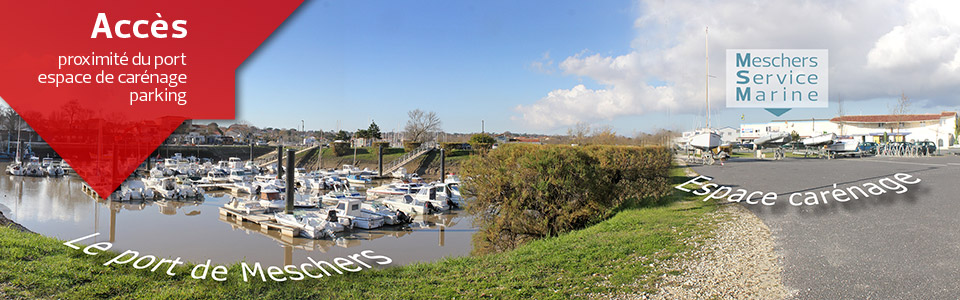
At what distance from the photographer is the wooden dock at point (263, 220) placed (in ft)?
55.1

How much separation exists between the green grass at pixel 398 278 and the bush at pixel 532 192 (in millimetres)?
2833

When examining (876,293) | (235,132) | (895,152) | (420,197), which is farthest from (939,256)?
(235,132)

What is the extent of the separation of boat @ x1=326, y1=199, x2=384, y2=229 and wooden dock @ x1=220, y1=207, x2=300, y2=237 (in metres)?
1.52

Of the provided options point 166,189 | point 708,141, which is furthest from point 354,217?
point 166,189

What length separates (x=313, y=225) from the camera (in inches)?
661

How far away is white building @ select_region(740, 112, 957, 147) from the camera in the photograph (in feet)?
147

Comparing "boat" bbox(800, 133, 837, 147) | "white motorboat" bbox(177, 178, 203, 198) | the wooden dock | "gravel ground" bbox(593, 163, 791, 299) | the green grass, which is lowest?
the wooden dock

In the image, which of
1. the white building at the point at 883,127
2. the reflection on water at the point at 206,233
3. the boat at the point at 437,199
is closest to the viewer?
the reflection on water at the point at 206,233

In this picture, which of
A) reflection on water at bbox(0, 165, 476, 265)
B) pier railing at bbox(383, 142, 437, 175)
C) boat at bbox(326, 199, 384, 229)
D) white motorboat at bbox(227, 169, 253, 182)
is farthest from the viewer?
pier railing at bbox(383, 142, 437, 175)

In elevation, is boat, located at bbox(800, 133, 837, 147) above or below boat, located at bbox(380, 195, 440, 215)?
above

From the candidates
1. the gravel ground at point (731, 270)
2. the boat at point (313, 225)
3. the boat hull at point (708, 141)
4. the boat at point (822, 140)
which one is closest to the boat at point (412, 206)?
the boat at point (313, 225)

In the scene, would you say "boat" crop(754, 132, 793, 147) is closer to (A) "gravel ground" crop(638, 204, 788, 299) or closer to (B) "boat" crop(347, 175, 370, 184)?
(A) "gravel ground" crop(638, 204, 788, 299)

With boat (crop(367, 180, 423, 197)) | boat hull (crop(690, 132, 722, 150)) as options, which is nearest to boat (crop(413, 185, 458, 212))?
boat (crop(367, 180, 423, 197))

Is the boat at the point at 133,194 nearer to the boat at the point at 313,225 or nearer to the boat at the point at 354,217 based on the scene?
the boat at the point at 313,225
